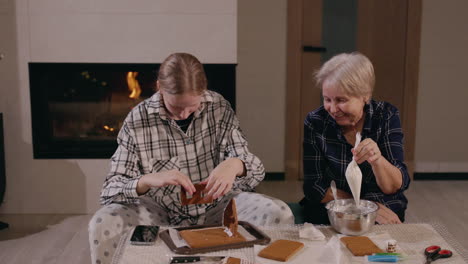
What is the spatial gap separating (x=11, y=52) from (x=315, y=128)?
1981 millimetres

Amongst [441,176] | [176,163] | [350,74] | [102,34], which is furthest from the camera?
[441,176]

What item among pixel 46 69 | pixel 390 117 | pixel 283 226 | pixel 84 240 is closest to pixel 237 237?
pixel 283 226

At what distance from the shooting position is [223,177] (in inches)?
65.1

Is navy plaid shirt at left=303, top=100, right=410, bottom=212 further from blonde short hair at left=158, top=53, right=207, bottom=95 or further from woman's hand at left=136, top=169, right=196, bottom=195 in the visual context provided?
woman's hand at left=136, top=169, right=196, bottom=195

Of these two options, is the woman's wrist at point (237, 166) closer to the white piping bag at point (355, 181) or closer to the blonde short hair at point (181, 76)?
the blonde short hair at point (181, 76)

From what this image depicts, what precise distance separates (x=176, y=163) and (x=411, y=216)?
185cm

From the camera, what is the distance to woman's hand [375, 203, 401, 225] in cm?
183

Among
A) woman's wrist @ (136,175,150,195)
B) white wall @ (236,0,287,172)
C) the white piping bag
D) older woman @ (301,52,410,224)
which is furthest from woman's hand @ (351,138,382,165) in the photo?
white wall @ (236,0,287,172)

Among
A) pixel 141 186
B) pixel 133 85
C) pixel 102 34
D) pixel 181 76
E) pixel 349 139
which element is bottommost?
pixel 141 186

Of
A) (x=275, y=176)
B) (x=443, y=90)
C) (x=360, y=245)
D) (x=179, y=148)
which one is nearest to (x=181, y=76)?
(x=179, y=148)

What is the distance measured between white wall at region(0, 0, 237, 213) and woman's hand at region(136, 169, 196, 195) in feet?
5.15

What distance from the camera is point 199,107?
6.44 feet

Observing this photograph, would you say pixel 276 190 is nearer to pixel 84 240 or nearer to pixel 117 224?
pixel 84 240

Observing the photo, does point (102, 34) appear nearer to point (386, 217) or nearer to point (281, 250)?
point (386, 217)
